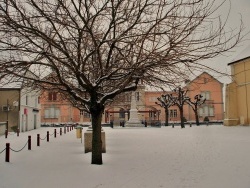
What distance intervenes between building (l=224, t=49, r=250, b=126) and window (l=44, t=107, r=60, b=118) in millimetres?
38480

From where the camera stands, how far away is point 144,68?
8992mm

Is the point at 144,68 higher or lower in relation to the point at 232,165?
higher

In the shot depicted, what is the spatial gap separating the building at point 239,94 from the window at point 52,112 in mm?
38480

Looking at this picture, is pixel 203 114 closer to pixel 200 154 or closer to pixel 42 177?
pixel 200 154

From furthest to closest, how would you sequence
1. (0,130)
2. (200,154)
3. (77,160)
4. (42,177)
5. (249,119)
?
(249,119) < (0,130) < (200,154) < (77,160) < (42,177)

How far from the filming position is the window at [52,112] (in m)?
62.7

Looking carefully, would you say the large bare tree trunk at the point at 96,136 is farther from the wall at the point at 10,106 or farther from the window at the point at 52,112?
the window at the point at 52,112

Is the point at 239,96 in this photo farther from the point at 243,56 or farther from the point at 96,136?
the point at 96,136

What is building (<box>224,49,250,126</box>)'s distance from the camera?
3161cm

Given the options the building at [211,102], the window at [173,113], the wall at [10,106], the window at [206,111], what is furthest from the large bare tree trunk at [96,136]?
the window at [173,113]

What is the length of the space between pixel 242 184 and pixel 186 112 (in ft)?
189

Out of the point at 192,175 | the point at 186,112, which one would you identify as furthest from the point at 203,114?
the point at 192,175

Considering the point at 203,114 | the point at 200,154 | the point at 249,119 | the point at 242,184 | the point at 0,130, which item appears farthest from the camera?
the point at 203,114

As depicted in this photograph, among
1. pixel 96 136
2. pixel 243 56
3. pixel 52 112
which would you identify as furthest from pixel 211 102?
pixel 96 136
